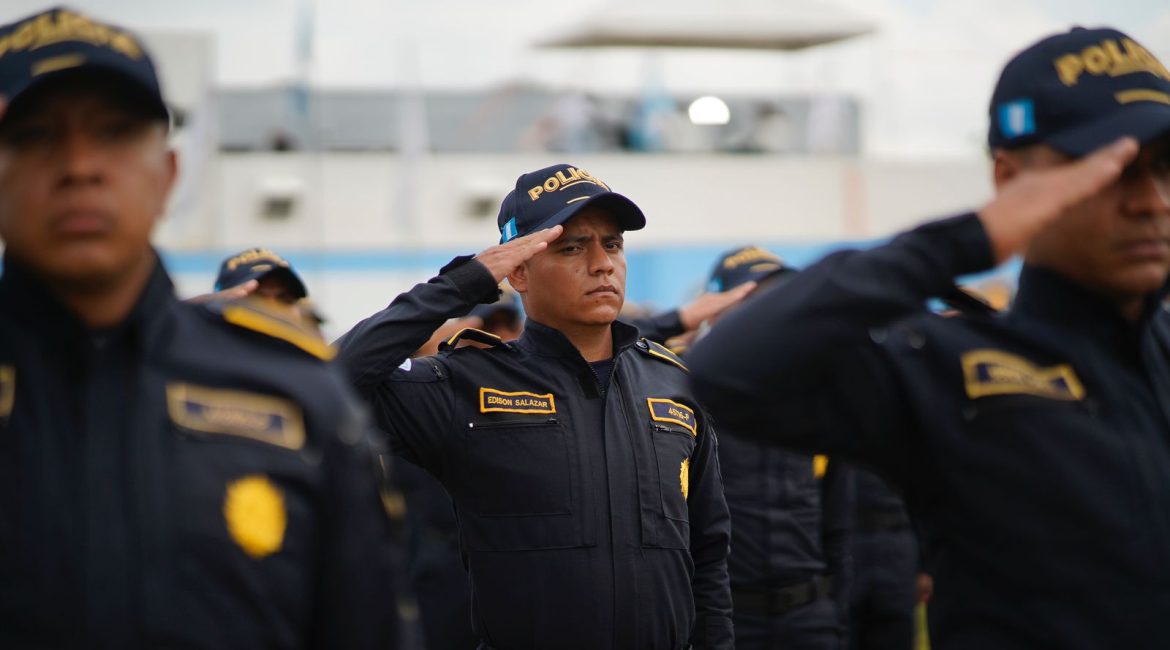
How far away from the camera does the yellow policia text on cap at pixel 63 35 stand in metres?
2.60

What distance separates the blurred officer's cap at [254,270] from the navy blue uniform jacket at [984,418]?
430 cm

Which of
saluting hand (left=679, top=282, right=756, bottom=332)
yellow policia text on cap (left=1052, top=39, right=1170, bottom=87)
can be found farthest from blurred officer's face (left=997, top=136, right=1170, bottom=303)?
saluting hand (left=679, top=282, right=756, bottom=332)

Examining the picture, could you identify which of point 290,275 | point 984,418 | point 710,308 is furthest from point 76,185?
point 710,308

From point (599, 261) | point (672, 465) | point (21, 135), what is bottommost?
point (672, 465)

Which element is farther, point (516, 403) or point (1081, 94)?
point (516, 403)

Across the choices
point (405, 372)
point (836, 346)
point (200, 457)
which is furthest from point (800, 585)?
point (200, 457)

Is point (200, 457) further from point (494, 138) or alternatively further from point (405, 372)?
point (494, 138)

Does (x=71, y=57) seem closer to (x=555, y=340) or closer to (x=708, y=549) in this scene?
(x=555, y=340)

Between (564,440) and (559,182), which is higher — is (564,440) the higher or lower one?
the lower one

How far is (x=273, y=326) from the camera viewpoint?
271 cm

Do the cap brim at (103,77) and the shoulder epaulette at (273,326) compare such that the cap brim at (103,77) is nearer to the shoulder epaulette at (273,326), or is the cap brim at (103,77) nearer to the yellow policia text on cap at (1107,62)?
the shoulder epaulette at (273,326)

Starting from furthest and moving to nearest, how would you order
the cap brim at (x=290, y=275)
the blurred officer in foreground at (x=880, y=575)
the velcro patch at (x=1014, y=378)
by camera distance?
the blurred officer in foreground at (x=880, y=575) < the cap brim at (x=290, y=275) < the velcro patch at (x=1014, y=378)

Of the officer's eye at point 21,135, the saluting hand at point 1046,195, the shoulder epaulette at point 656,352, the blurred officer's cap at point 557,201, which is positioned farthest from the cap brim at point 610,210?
the officer's eye at point 21,135

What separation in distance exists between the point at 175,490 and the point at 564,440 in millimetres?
2499
